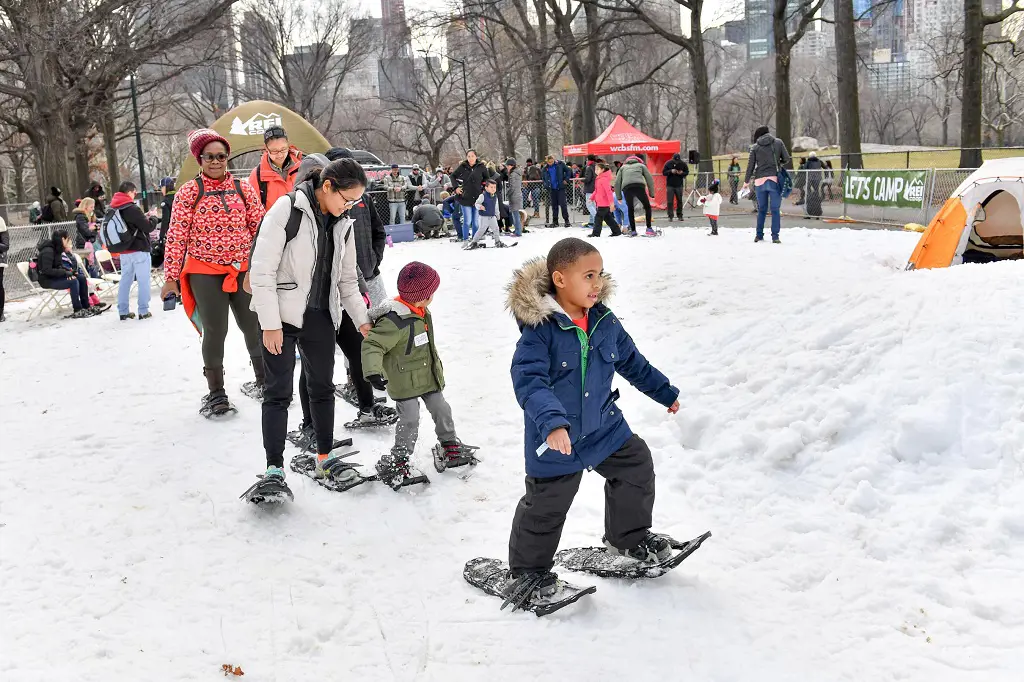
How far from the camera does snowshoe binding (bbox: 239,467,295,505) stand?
4.62 meters

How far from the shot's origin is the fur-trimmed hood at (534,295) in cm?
344

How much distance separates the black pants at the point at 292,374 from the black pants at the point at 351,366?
669 millimetres

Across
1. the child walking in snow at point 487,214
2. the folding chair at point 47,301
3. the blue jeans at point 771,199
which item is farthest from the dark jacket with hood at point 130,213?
the blue jeans at point 771,199

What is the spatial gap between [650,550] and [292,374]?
7.14ft

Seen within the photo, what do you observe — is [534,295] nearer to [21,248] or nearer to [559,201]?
[21,248]

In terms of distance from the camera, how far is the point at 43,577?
13.2ft

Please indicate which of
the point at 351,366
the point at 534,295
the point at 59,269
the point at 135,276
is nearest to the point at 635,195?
the point at 135,276

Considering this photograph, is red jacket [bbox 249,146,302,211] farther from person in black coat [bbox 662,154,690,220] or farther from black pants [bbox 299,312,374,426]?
person in black coat [bbox 662,154,690,220]

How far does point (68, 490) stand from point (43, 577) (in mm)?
1194

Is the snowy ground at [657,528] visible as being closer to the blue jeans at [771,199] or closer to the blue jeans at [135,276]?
the blue jeans at [135,276]

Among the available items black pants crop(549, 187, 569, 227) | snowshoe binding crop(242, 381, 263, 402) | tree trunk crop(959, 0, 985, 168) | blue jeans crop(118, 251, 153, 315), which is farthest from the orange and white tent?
tree trunk crop(959, 0, 985, 168)

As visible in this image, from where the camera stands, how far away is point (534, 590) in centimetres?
363

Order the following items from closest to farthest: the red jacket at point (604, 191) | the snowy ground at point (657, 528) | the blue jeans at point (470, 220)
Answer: the snowy ground at point (657, 528) → the red jacket at point (604, 191) → the blue jeans at point (470, 220)

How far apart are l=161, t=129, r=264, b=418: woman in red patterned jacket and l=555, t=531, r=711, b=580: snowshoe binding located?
3440mm
